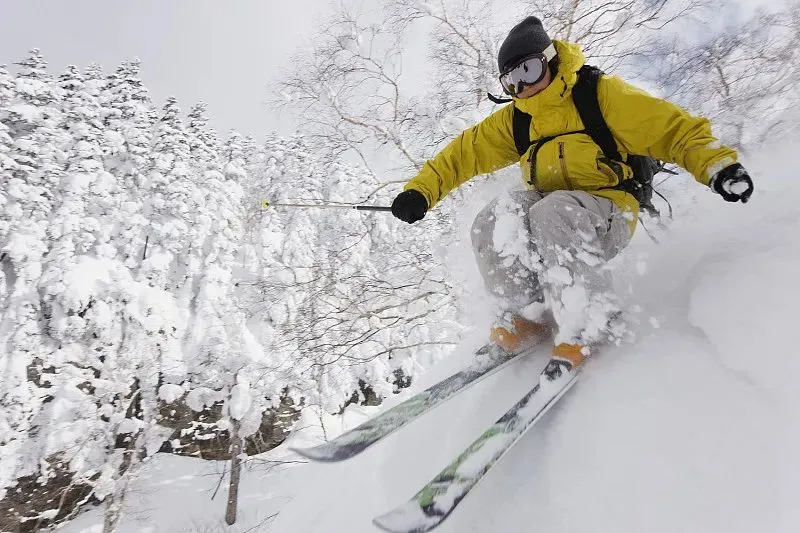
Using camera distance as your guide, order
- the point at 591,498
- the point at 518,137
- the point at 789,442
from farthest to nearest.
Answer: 1. the point at 518,137
2. the point at 591,498
3. the point at 789,442

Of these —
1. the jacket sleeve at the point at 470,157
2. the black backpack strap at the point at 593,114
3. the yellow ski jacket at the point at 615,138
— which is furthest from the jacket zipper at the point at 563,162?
the jacket sleeve at the point at 470,157

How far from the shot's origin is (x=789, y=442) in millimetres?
1206

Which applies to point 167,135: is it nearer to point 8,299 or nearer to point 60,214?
point 60,214

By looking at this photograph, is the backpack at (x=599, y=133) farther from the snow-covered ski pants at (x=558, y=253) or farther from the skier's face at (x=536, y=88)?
the snow-covered ski pants at (x=558, y=253)

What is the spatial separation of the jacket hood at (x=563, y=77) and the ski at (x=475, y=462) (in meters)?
1.26

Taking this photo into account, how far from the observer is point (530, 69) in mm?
2152

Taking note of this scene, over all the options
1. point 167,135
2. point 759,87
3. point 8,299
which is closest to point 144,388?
point 8,299

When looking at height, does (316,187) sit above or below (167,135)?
below

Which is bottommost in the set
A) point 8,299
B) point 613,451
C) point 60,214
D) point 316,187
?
point 613,451

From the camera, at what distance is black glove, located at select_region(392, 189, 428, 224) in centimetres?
247

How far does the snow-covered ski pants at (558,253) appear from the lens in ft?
6.33

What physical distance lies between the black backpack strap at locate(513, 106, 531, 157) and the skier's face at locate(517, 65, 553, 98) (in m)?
0.24

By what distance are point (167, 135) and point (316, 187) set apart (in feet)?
22.9

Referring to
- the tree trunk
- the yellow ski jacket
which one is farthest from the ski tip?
the tree trunk
